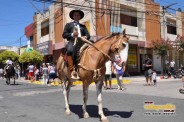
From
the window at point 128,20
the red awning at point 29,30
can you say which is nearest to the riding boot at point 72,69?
the window at point 128,20

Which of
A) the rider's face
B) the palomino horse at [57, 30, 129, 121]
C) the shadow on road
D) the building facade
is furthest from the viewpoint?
the building facade

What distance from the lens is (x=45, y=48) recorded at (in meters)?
41.6

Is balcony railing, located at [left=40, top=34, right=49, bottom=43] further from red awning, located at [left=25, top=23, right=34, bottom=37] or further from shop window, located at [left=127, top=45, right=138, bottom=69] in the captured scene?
shop window, located at [left=127, top=45, right=138, bottom=69]

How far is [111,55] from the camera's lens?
7.66 meters

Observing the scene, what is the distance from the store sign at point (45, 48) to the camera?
131ft

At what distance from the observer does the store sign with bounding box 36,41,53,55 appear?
40031 mm

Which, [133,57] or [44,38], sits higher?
[44,38]

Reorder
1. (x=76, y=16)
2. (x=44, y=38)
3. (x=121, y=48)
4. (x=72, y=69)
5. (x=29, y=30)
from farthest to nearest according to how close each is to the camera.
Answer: (x=29, y=30) → (x=44, y=38) → (x=76, y=16) → (x=72, y=69) → (x=121, y=48)

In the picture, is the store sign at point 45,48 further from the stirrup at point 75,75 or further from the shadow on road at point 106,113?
the stirrup at point 75,75

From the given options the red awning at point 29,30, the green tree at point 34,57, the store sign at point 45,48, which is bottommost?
the green tree at point 34,57

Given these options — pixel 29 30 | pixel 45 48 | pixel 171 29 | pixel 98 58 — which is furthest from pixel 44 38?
pixel 98 58

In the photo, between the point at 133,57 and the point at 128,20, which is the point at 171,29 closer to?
the point at 133,57

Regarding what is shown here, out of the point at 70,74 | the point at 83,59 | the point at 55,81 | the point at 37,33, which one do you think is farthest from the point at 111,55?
the point at 37,33

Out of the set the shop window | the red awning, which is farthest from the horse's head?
the red awning
